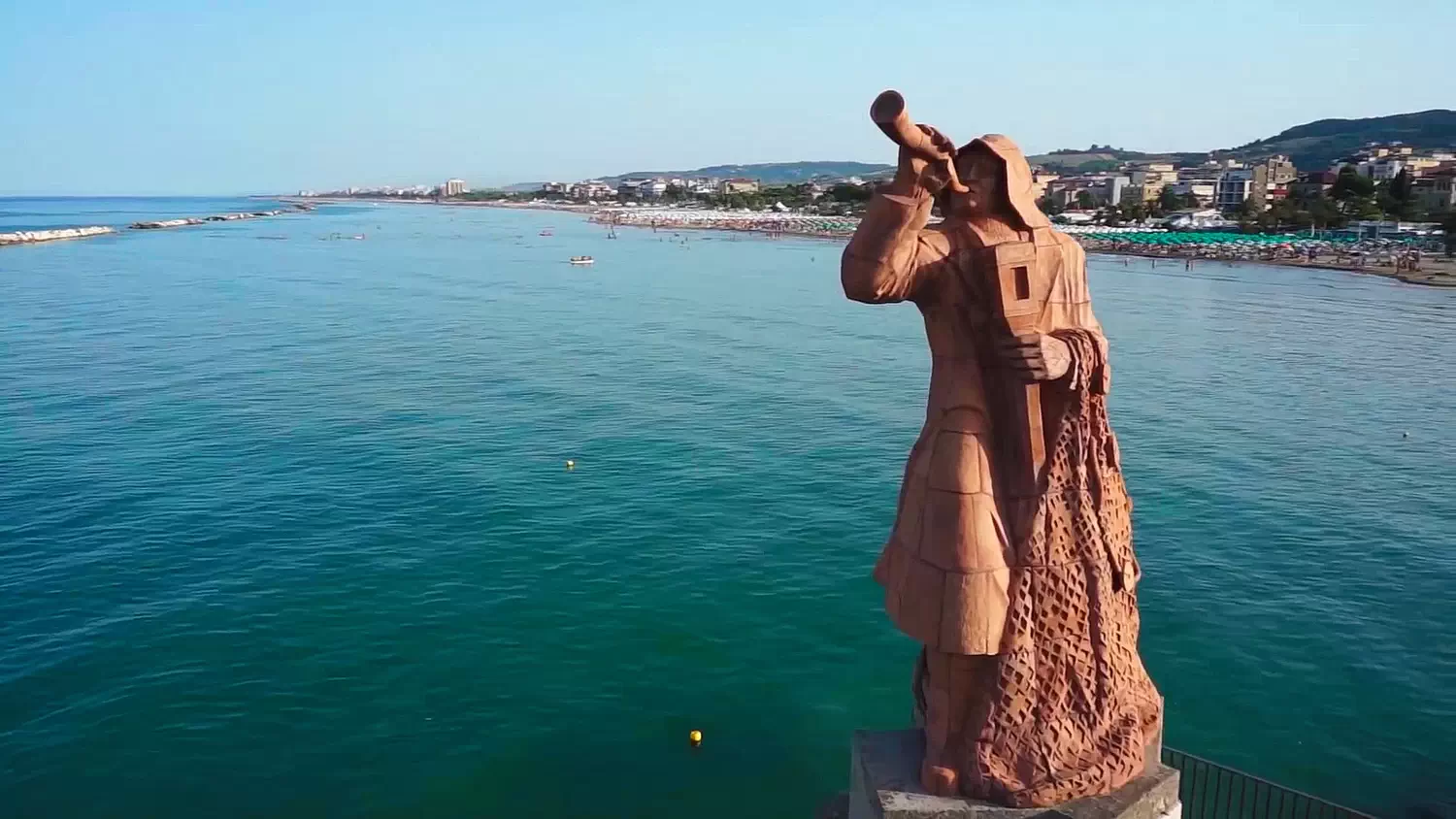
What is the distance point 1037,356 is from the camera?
6574 millimetres

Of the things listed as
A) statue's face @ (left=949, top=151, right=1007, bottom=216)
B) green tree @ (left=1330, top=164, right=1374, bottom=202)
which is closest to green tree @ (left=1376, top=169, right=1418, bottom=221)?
green tree @ (left=1330, top=164, right=1374, bottom=202)

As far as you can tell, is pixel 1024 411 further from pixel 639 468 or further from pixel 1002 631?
pixel 639 468

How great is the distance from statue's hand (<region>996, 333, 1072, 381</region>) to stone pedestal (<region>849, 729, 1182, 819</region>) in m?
2.94

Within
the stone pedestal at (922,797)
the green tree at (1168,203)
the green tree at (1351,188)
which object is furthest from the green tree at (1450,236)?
the stone pedestal at (922,797)

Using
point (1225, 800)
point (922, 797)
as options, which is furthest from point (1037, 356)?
point (1225, 800)

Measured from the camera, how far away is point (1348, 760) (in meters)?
13.7

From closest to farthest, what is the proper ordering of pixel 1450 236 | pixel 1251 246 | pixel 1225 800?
pixel 1225 800 → pixel 1450 236 → pixel 1251 246

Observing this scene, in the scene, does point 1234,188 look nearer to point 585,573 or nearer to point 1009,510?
point 585,573

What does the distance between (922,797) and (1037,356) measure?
3126mm

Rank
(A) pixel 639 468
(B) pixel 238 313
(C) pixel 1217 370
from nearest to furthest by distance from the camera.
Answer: (A) pixel 639 468
(C) pixel 1217 370
(B) pixel 238 313

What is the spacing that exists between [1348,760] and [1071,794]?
906 centimetres

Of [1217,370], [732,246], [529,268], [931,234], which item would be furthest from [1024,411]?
[732,246]

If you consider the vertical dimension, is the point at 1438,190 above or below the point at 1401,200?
above

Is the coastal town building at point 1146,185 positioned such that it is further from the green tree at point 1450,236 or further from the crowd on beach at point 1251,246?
the green tree at point 1450,236
